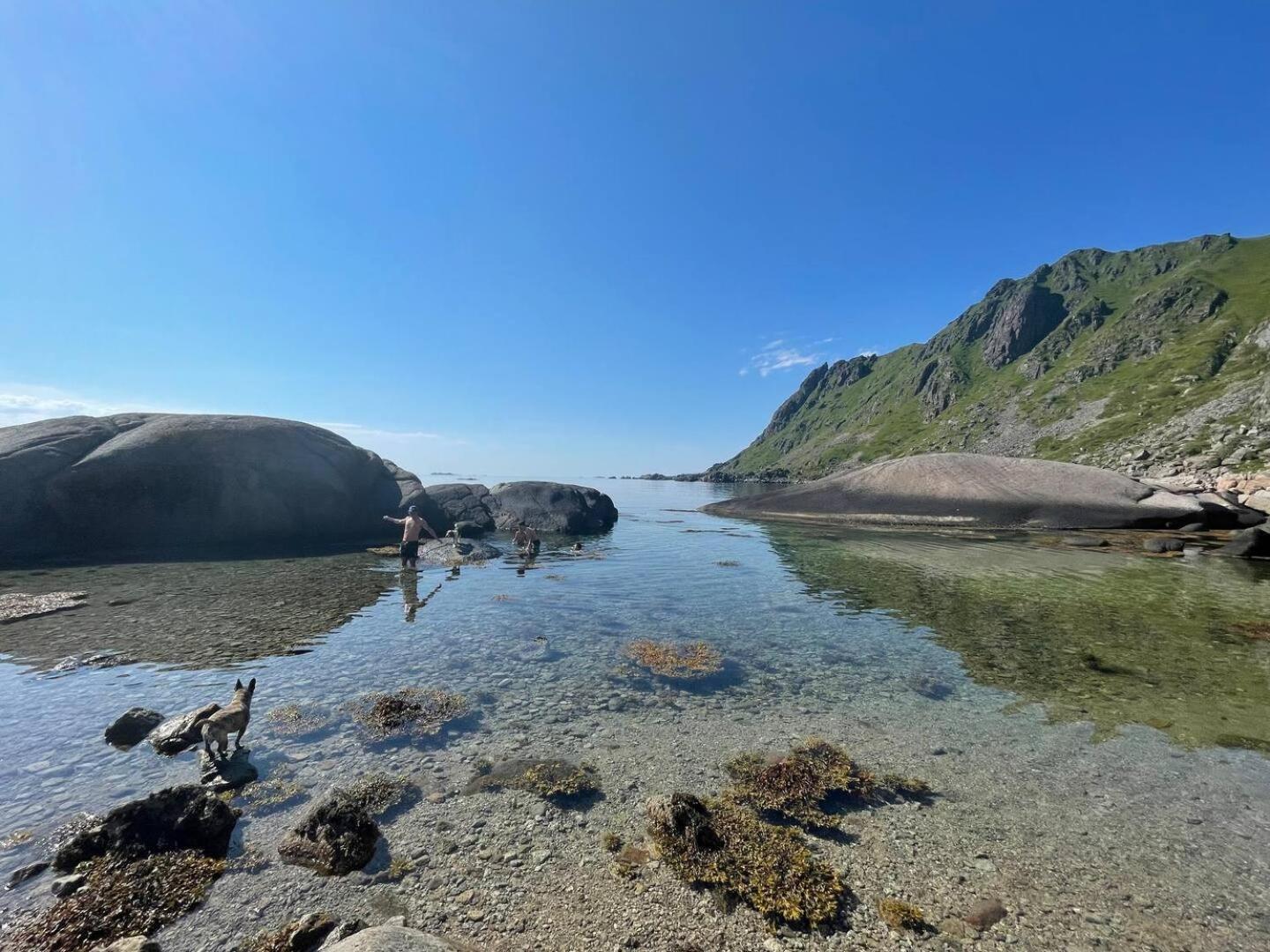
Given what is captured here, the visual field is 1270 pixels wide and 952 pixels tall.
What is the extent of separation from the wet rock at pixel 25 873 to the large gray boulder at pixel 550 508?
34173 millimetres

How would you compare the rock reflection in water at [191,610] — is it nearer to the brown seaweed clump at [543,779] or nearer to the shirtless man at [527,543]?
the shirtless man at [527,543]

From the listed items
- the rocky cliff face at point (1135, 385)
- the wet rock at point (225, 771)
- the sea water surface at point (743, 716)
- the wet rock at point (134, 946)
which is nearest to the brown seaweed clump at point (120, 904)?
the sea water surface at point (743, 716)

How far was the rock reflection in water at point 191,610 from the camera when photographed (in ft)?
39.3

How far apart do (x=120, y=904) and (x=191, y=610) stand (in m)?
13.8

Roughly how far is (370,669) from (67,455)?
31.0 m

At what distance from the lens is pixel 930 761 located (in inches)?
296

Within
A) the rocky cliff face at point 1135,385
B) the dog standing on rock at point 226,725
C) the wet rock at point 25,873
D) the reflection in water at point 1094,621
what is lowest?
the reflection in water at point 1094,621

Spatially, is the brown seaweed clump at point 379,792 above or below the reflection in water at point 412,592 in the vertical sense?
below

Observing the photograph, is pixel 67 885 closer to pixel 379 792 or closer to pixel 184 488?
pixel 379 792

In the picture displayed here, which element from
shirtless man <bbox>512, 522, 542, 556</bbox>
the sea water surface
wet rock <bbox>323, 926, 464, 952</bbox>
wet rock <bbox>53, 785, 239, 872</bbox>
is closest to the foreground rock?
shirtless man <bbox>512, 522, 542, 556</bbox>

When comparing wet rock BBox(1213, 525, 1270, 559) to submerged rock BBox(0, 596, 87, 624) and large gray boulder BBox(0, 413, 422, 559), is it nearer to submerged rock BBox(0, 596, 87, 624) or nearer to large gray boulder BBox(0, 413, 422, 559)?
submerged rock BBox(0, 596, 87, 624)

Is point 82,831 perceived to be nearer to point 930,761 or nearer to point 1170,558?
point 930,761

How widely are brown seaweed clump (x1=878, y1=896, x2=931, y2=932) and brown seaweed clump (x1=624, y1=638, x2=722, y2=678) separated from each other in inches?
245

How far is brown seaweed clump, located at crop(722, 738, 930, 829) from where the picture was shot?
6.38 m
